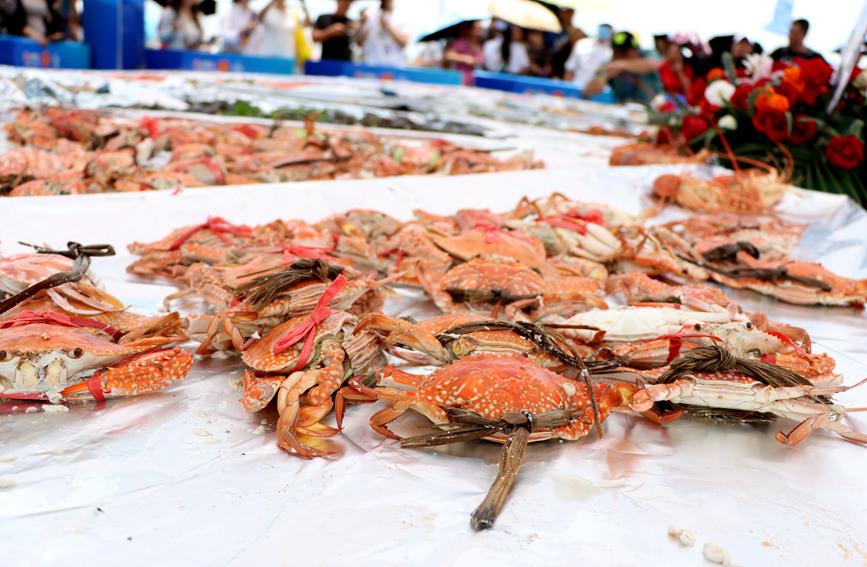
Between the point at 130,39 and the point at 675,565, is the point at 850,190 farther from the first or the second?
the point at 130,39

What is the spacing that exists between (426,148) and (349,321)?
285 cm

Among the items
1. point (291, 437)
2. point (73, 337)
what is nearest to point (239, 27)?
point (73, 337)

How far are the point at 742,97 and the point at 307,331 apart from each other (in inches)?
145

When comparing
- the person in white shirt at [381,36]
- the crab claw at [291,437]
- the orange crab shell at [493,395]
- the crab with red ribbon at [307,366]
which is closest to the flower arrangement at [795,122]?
the orange crab shell at [493,395]

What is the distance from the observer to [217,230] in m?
2.12

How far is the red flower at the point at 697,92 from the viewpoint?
14.1 feet

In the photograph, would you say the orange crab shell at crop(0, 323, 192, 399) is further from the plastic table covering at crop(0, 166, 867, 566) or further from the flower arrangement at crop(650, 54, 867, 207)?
the flower arrangement at crop(650, 54, 867, 207)

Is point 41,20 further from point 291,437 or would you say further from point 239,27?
point 291,437

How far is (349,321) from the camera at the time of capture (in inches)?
52.1

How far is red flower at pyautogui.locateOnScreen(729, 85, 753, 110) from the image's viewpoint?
13.0 ft

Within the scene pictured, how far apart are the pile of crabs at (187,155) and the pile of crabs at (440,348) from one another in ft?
3.48

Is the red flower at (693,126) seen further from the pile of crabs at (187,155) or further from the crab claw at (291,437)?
the crab claw at (291,437)

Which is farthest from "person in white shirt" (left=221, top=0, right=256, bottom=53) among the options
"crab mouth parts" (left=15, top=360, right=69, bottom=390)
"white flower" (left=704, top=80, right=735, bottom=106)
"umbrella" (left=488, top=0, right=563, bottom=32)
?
"crab mouth parts" (left=15, top=360, right=69, bottom=390)

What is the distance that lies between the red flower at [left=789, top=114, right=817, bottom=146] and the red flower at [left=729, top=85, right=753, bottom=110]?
0.33m
